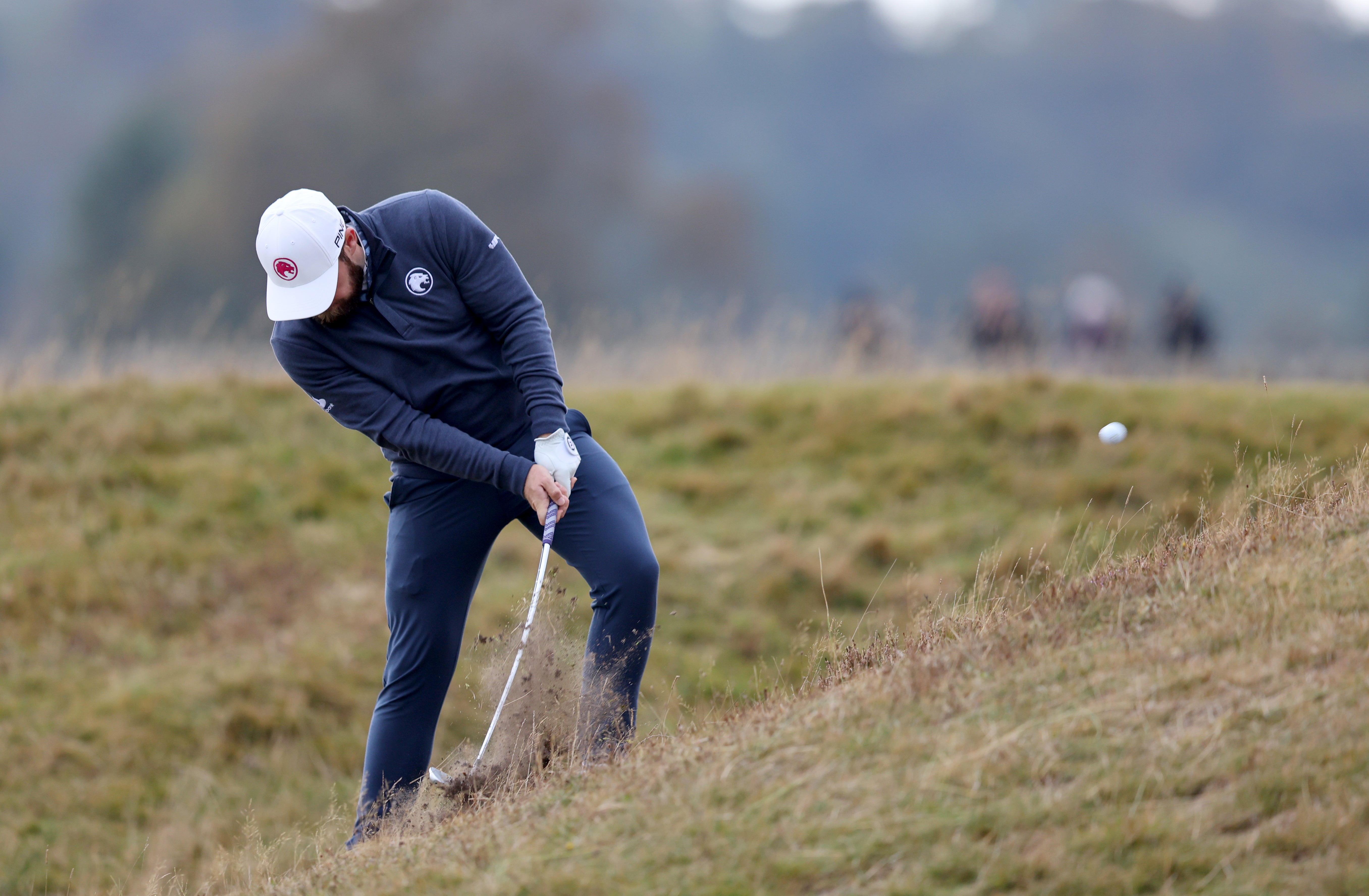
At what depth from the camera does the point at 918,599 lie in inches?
264

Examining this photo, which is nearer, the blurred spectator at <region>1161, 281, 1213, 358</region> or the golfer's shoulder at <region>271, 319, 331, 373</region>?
the golfer's shoulder at <region>271, 319, 331, 373</region>

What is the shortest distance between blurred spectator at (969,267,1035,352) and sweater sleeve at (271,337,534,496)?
32.6 feet

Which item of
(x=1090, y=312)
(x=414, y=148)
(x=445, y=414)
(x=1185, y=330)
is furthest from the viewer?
(x=414, y=148)

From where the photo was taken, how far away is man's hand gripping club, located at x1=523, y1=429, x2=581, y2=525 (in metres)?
3.67

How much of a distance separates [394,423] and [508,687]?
3.20 feet

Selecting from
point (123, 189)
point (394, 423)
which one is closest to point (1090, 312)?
point (394, 423)

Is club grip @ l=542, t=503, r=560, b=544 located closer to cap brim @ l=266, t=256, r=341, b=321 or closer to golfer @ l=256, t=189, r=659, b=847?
golfer @ l=256, t=189, r=659, b=847

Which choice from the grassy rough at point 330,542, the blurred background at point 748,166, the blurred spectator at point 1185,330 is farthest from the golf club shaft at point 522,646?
the blurred spectator at point 1185,330

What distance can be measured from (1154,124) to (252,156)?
5749 cm

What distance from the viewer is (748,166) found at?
62.7 metres

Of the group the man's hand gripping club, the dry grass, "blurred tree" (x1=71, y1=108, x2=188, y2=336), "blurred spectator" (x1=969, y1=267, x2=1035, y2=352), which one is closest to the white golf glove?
the man's hand gripping club

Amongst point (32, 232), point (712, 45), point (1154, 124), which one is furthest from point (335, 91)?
point (1154, 124)

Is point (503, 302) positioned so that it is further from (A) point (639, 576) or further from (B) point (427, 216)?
(A) point (639, 576)

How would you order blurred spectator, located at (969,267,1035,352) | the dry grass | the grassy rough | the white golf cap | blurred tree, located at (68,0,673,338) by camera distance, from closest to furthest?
1. the dry grass
2. the white golf cap
3. the grassy rough
4. blurred spectator, located at (969,267,1035,352)
5. blurred tree, located at (68,0,673,338)
